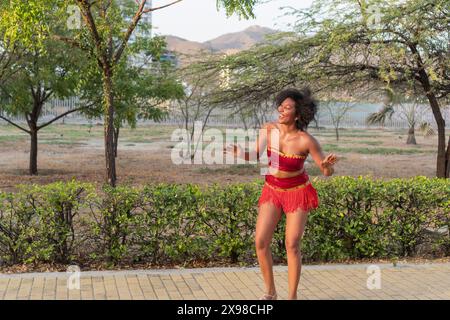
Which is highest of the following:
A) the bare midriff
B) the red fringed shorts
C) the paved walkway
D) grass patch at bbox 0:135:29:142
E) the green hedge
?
the bare midriff

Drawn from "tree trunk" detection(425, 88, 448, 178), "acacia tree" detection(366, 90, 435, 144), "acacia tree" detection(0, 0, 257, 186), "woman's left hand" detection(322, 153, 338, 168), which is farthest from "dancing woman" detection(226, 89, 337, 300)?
"acacia tree" detection(366, 90, 435, 144)

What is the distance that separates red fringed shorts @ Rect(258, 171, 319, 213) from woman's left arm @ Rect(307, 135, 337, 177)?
0.66 ft

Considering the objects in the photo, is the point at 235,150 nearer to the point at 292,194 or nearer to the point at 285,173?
the point at 285,173

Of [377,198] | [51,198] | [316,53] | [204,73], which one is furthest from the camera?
[204,73]

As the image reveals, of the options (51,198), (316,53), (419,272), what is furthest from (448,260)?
(316,53)

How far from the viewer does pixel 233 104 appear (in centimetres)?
1484

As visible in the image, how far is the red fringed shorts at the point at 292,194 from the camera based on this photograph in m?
4.84

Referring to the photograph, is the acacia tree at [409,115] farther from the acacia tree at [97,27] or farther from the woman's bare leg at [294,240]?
the woman's bare leg at [294,240]

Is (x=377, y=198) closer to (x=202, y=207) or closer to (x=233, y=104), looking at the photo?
(x=202, y=207)

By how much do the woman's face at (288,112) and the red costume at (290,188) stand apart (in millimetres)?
255

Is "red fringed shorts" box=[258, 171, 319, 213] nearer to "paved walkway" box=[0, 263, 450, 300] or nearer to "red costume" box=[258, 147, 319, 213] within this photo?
"red costume" box=[258, 147, 319, 213]

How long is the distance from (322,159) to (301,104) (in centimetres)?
48

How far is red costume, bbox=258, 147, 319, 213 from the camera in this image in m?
4.85

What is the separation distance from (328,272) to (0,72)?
10711 millimetres
